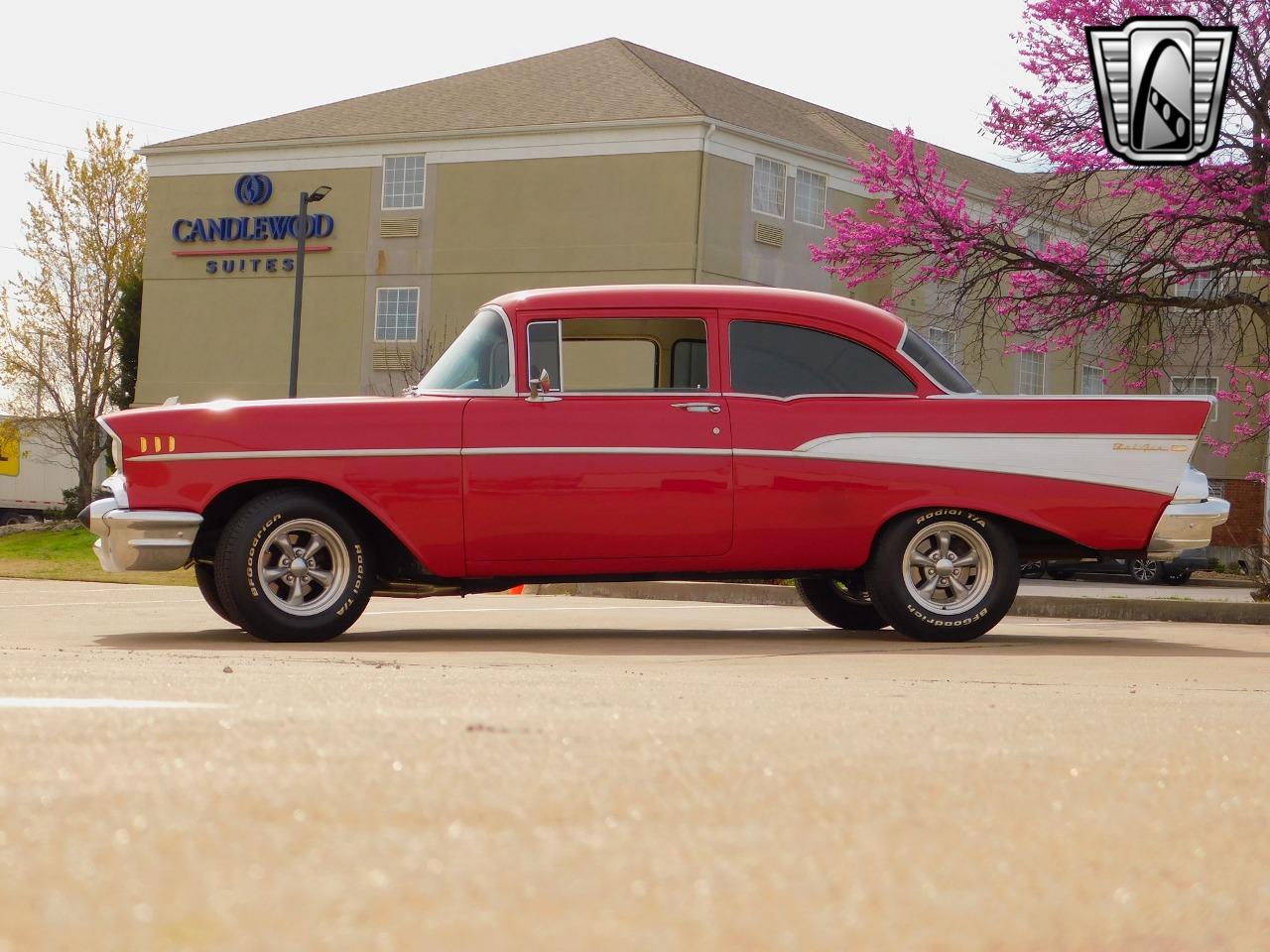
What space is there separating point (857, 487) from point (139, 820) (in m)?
7.27

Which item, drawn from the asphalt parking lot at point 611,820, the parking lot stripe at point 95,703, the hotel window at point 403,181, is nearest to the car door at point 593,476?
the asphalt parking lot at point 611,820

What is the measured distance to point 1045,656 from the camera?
7863mm

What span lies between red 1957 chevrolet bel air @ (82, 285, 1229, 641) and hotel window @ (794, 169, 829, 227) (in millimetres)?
30306

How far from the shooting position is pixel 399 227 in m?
39.9

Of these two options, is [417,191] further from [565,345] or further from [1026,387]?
[565,345]

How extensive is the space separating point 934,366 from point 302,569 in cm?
354

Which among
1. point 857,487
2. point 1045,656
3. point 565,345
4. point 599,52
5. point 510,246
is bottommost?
point 1045,656

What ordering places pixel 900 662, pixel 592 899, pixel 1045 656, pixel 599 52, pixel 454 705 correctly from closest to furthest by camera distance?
1. pixel 592 899
2. pixel 454 705
3. pixel 900 662
4. pixel 1045 656
5. pixel 599 52

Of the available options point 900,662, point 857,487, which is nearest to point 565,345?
point 857,487

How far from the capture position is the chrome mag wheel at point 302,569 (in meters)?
8.38

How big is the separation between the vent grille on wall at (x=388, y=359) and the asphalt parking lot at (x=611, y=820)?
34963 mm

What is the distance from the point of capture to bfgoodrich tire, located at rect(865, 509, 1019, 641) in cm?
877

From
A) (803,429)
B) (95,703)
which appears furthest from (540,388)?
(95,703)

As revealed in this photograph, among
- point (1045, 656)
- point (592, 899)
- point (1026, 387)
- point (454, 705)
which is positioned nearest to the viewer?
point (592, 899)
